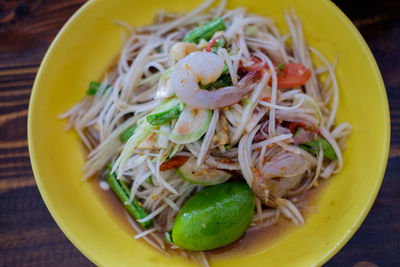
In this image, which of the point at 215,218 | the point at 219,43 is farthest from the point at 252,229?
the point at 219,43

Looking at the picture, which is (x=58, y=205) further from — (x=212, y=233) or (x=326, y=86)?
(x=326, y=86)

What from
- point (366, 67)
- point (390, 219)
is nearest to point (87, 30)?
point (366, 67)

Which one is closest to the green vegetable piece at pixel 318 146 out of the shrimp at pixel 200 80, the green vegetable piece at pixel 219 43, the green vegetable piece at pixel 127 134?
the shrimp at pixel 200 80

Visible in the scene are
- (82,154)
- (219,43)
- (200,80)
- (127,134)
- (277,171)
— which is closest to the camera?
(200,80)

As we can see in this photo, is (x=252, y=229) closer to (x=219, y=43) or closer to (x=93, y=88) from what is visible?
(x=219, y=43)

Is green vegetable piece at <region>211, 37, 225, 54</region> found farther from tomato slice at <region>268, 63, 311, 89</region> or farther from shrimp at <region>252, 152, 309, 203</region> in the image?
shrimp at <region>252, 152, 309, 203</region>

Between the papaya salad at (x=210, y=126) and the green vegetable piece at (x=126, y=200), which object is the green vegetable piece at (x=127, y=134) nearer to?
the papaya salad at (x=210, y=126)
